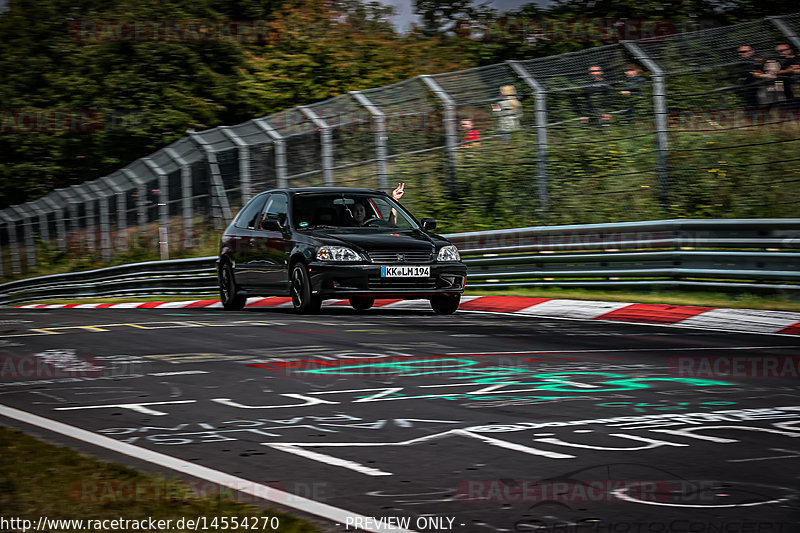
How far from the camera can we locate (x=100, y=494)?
4.49 m

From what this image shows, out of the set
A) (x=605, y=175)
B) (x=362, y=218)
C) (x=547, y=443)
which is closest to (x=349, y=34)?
(x=605, y=175)

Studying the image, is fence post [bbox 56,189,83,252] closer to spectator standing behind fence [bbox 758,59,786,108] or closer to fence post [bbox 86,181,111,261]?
fence post [bbox 86,181,111,261]

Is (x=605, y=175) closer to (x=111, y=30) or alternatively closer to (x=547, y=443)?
(x=547, y=443)

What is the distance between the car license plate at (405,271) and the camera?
13.4 metres

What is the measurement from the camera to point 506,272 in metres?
16.8

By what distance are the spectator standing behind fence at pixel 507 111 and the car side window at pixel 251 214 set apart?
4444mm

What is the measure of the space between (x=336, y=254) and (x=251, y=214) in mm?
2918

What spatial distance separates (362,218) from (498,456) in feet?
31.4

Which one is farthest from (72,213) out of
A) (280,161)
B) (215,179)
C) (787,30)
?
(787,30)

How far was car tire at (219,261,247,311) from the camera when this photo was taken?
16.2 meters

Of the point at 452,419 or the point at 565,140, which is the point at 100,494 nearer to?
the point at 452,419

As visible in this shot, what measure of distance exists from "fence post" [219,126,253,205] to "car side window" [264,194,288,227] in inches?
253

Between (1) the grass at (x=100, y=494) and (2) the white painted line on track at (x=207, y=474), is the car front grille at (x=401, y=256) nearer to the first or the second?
(2) the white painted line on track at (x=207, y=474)

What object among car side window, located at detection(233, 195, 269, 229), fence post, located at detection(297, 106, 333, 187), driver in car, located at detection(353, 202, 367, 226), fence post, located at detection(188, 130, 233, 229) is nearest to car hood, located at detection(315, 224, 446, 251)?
driver in car, located at detection(353, 202, 367, 226)
